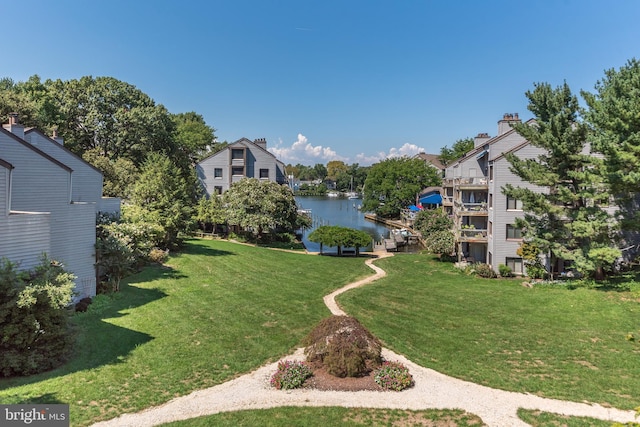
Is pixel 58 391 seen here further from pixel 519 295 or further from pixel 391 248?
pixel 391 248

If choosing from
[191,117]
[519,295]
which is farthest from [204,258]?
[191,117]

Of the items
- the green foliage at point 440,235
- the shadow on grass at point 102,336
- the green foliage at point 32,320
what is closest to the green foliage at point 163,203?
the shadow on grass at point 102,336

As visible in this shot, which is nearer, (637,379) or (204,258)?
(637,379)

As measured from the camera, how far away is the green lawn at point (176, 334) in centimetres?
1049

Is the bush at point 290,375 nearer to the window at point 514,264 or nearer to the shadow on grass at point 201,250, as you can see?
the shadow on grass at point 201,250

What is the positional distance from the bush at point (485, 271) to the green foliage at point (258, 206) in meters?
20.2

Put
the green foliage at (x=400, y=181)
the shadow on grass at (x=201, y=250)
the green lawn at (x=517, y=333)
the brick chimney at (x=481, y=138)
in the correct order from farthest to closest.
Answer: the green foliage at (x=400, y=181) → the brick chimney at (x=481, y=138) → the shadow on grass at (x=201, y=250) → the green lawn at (x=517, y=333)

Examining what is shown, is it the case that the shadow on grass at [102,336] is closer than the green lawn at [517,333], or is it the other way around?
the shadow on grass at [102,336]

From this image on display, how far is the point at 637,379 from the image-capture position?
12.2 meters

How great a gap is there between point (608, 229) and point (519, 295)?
657 cm

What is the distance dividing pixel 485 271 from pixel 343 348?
67.8 feet

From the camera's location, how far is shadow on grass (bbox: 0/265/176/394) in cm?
1135

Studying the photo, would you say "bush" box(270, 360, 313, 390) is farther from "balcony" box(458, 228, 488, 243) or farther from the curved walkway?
"balcony" box(458, 228, 488, 243)

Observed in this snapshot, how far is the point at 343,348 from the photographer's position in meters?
12.6
